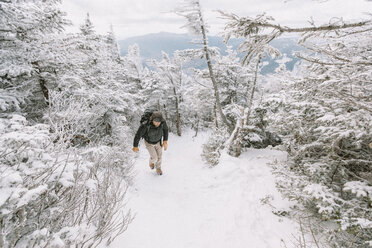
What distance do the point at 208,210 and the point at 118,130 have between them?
747 cm

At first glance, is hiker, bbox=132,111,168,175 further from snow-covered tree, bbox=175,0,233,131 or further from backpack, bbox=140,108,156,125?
snow-covered tree, bbox=175,0,233,131

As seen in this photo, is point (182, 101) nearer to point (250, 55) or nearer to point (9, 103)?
point (9, 103)

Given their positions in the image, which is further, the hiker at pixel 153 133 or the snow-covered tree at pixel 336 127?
the hiker at pixel 153 133

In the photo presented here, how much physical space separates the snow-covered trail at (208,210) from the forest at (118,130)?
0.42 metres

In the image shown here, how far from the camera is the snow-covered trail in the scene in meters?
3.21

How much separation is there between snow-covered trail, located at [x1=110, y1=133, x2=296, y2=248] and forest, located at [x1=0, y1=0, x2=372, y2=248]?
42 centimetres

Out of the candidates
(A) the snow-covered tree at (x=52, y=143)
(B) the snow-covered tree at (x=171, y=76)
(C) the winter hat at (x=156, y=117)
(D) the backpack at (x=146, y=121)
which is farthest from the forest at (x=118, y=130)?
(B) the snow-covered tree at (x=171, y=76)

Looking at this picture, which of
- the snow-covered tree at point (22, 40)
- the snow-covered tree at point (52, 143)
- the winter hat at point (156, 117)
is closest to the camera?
the snow-covered tree at point (52, 143)

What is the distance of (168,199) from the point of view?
478cm

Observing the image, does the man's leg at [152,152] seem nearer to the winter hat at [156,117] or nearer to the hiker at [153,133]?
the hiker at [153,133]

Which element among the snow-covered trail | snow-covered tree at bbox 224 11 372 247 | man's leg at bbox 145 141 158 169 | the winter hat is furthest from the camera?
man's leg at bbox 145 141 158 169

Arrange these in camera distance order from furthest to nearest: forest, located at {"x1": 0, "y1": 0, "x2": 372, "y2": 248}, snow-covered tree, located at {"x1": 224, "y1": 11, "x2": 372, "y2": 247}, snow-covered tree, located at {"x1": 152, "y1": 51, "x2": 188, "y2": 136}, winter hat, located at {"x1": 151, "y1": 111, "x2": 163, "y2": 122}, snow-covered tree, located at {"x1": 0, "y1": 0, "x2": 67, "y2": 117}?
snow-covered tree, located at {"x1": 152, "y1": 51, "x2": 188, "y2": 136}, winter hat, located at {"x1": 151, "y1": 111, "x2": 163, "y2": 122}, snow-covered tree, located at {"x1": 0, "y1": 0, "x2": 67, "y2": 117}, snow-covered tree, located at {"x1": 224, "y1": 11, "x2": 372, "y2": 247}, forest, located at {"x1": 0, "y1": 0, "x2": 372, "y2": 248}

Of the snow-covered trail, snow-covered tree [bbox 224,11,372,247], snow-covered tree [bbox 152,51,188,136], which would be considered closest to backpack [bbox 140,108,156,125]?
the snow-covered trail

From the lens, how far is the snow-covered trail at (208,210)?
3.21 meters
